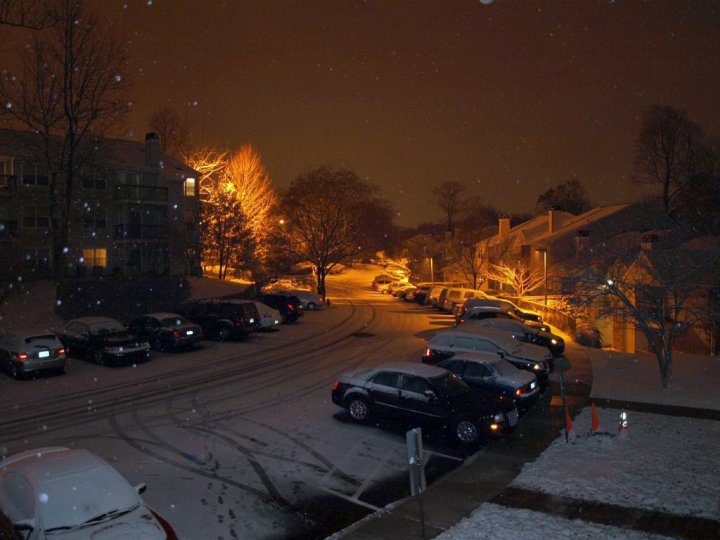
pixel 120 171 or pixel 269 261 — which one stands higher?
pixel 120 171

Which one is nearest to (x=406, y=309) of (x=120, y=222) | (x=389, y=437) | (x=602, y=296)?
(x=120, y=222)

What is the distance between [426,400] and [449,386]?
0.72m

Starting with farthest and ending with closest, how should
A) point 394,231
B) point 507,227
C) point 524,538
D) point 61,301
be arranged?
point 394,231, point 507,227, point 61,301, point 524,538

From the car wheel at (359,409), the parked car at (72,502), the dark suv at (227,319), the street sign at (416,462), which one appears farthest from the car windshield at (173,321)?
the street sign at (416,462)

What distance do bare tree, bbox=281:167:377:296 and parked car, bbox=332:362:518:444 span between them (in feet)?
122

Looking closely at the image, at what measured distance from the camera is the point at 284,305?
105 ft

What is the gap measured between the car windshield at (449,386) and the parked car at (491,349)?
459 centimetres

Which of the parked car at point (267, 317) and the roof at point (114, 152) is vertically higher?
the roof at point (114, 152)

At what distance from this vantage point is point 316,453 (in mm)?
11555

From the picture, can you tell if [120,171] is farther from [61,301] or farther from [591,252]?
[591,252]

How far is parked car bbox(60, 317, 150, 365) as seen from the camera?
20078 millimetres

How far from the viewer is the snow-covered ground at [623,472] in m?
8.21

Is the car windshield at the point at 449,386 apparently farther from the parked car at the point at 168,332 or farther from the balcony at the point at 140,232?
the balcony at the point at 140,232

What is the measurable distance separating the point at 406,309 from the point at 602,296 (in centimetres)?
2341
